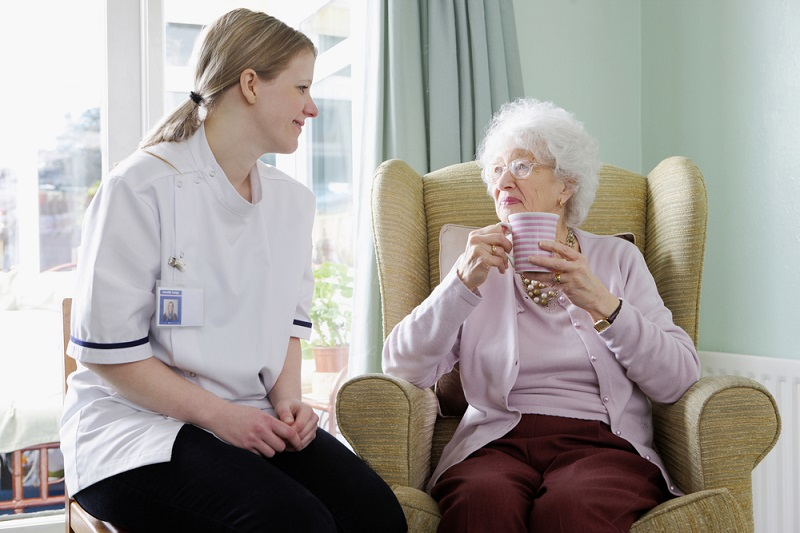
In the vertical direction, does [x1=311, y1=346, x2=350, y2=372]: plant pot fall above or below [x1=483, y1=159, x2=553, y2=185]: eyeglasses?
below

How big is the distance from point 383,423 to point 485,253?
0.38 meters

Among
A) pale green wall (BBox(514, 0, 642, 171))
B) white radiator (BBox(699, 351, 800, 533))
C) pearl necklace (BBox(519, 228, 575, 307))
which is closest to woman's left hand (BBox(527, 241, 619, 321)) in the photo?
pearl necklace (BBox(519, 228, 575, 307))

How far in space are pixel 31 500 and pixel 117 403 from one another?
1.48 meters

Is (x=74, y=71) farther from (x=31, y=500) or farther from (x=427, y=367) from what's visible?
(x=427, y=367)

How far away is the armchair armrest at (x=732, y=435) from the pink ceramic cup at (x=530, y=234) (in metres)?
0.41

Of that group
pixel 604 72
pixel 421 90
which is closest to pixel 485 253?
pixel 421 90

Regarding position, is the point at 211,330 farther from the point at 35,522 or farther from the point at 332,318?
the point at 332,318

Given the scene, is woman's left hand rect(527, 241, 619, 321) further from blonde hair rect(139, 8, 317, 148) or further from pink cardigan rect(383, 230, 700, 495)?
blonde hair rect(139, 8, 317, 148)

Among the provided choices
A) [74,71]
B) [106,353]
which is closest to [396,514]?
[106,353]

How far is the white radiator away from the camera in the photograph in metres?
2.17

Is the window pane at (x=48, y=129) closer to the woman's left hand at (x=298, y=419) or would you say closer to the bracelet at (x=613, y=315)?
the woman's left hand at (x=298, y=419)

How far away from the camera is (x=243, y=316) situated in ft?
4.39

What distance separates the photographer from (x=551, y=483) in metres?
1.40

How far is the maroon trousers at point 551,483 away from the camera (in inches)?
51.4
